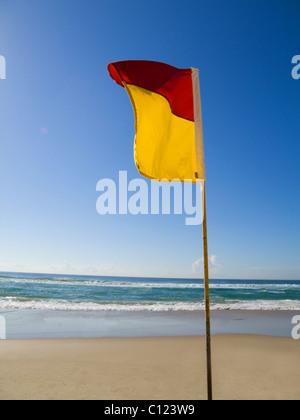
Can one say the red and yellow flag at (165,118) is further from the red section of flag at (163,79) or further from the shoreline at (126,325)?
the shoreline at (126,325)

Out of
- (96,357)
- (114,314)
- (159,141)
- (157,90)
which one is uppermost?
(157,90)

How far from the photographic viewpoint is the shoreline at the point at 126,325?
385 inches

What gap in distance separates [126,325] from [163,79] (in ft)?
34.3

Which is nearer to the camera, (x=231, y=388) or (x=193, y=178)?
(x=193, y=178)

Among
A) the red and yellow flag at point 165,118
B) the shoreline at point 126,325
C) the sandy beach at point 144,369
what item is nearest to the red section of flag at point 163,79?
the red and yellow flag at point 165,118

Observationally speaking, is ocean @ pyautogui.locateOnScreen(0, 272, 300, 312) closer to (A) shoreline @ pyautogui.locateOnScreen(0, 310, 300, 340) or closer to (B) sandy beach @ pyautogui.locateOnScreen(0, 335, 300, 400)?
(A) shoreline @ pyautogui.locateOnScreen(0, 310, 300, 340)

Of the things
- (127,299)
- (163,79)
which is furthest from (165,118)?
(127,299)

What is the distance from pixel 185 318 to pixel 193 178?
11564mm

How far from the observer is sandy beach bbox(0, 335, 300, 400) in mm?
4676

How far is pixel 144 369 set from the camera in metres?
5.89

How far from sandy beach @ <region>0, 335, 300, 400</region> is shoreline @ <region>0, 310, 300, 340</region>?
1.25 m
